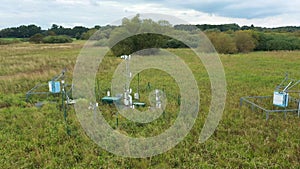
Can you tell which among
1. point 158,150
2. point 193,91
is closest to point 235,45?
point 193,91

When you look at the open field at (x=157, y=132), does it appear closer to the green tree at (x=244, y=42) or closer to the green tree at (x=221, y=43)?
the green tree at (x=221, y=43)

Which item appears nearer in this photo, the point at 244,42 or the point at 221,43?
the point at 221,43

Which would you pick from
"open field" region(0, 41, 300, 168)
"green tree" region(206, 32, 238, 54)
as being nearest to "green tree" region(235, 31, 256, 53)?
"green tree" region(206, 32, 238, 54)

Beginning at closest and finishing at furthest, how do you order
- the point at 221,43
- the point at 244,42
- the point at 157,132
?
1. the point at 157,132
2. the point at 221,43
3. the point at 244,42

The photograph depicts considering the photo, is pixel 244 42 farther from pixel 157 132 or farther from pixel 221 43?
pixel 157 132

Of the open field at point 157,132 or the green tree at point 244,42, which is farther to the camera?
the green tree at point 244,42

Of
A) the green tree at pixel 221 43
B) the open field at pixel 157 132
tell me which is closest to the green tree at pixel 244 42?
the green tree at pixel 221 43

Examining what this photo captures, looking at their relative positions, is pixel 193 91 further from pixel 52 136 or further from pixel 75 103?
pixel 52 136

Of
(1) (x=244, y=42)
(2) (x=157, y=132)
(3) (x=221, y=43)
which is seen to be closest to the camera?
(2) (x=157, y=132)

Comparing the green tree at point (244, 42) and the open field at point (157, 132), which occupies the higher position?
the green tree at point (244, 42)

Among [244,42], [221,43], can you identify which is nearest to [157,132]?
[221,43]

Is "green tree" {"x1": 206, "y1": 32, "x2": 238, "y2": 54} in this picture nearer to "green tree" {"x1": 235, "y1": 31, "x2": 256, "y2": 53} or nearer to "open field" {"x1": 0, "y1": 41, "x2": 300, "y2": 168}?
"green tree" {"x1": 235, "y1": 31, "x2": 256, "y2": 53}
